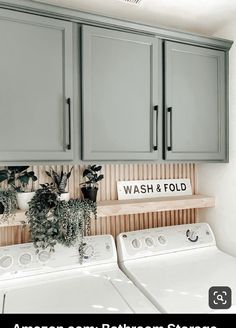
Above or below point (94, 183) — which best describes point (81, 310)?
below

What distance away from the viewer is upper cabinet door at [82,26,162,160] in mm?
1521

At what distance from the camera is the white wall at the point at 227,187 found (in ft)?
6.16

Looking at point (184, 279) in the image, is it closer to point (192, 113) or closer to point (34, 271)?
point (34, 271)

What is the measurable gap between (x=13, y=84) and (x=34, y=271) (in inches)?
40.8

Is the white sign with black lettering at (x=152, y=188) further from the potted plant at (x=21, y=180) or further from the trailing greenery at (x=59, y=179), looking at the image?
the potted plant at (x=21, y=180)

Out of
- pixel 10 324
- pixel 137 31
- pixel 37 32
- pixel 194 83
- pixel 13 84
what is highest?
pixel 137 31

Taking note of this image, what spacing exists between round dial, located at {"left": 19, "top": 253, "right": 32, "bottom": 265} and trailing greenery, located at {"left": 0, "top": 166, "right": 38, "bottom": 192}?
1.26 feet

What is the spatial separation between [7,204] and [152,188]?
1.06 metres

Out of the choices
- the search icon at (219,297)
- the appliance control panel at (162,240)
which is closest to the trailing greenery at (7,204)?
the appliance control panel at (162,240)

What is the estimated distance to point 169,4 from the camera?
1650 mm

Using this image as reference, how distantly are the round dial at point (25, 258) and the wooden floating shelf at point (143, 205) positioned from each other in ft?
0.66

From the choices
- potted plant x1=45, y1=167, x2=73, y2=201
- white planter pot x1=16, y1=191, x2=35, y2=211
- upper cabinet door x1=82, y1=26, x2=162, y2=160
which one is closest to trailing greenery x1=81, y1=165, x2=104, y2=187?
potted plant x1=45, y1=167, x2=73, y2=201

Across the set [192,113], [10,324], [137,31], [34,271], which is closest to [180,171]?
[192,113]

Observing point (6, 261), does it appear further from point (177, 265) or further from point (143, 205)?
point (177, 265)
